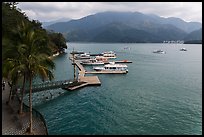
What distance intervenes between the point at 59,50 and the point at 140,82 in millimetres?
82589

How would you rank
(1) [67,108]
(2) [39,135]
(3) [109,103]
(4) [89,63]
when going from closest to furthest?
1. (2) [39,135]
2. (1) [67,108]
3. (3) [109,103]
4. (4) [89,63]

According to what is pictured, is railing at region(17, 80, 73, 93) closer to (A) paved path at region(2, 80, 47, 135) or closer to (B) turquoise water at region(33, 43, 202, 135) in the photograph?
(B) turquoise water at region(33, 43, 202, 135)

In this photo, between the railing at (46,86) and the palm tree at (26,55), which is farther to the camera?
the railing at (46,86)

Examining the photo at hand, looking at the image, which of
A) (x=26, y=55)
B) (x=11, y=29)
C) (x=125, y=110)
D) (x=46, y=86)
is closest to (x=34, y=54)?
(x=26, y=55)

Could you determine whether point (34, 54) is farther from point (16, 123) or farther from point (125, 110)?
point (125, 110)

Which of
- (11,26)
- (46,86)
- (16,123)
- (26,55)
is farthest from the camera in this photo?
(11,26)

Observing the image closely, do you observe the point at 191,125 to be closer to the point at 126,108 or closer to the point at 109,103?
the point at 126,108

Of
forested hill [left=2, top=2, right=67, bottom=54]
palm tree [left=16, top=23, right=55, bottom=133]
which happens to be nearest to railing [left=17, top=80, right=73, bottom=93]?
forested hill [left=2, top=2, right=67, bottom=54]

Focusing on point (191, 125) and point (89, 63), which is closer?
point (191, 125)

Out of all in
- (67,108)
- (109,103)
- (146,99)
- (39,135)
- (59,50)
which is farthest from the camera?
(59,50)

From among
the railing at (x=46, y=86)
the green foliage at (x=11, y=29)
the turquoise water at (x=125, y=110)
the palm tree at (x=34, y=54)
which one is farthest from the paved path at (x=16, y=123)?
the railing at (x=46, y=86)

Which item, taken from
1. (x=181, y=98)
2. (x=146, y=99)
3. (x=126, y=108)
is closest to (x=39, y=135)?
(x=126, y=108)

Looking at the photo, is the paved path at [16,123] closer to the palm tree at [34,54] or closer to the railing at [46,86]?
the palm tree at [34,54]

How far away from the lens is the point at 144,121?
3005 cm
